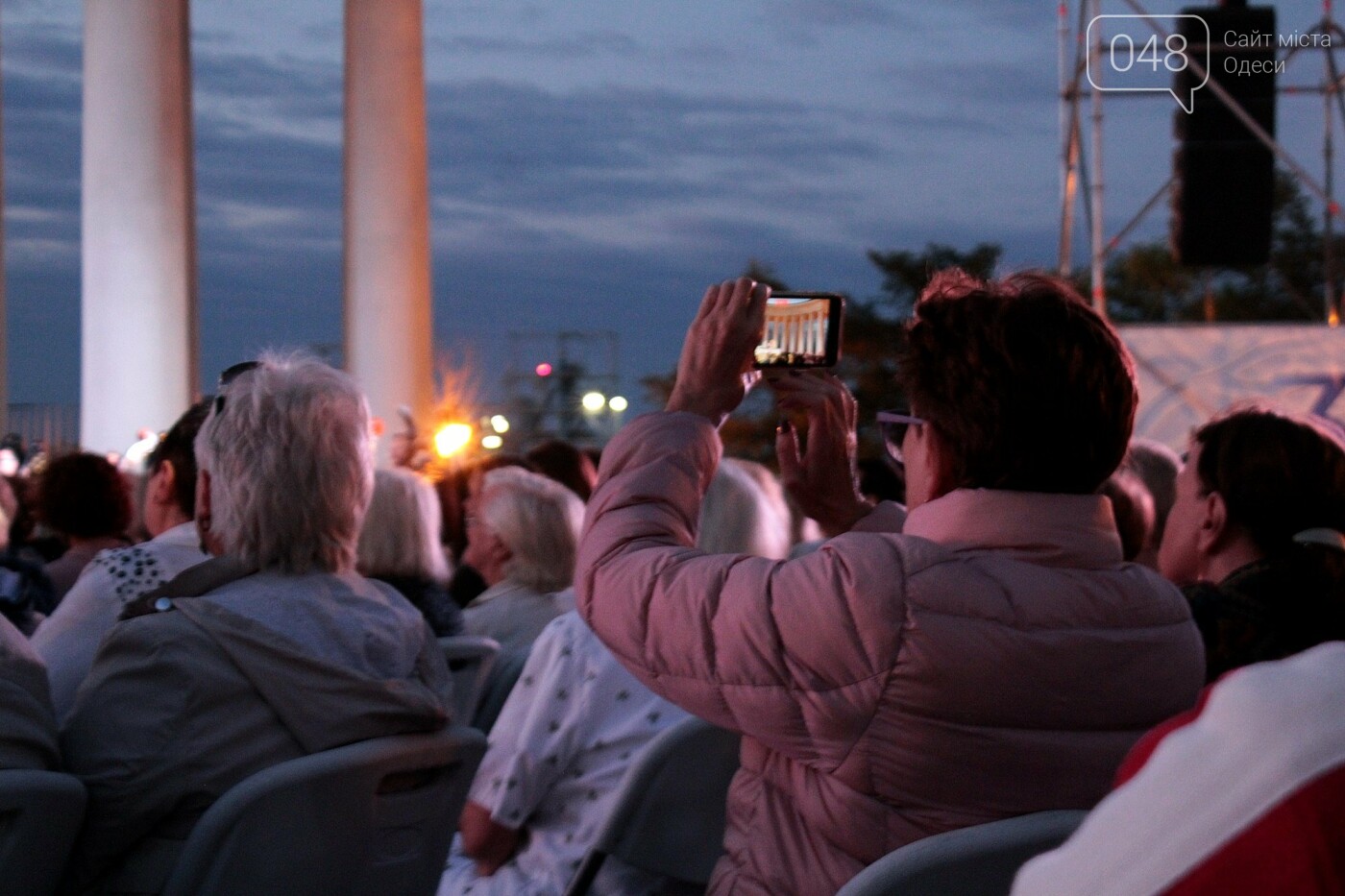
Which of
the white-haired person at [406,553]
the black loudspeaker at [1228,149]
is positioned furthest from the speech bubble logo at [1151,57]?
the white-haired person at [406,553]

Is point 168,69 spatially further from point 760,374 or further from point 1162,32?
point 760,374

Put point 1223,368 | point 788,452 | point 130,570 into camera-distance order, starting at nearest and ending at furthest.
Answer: point 788,452 → point 130,570 → point 1223,368

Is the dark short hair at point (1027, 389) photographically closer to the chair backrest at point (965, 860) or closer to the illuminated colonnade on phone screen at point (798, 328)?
the illuminated colonnade on phone screen at point (798, 328)

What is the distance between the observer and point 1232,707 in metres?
0.62

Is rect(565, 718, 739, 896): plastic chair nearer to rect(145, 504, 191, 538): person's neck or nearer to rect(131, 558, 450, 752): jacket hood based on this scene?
rect(131, 558, 450, 752): jacket hood

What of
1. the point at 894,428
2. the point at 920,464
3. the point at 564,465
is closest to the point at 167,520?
the point at 894,428

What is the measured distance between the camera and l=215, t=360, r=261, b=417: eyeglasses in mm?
2779

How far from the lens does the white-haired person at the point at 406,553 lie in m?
4.11

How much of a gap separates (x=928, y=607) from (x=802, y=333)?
618 millimetres

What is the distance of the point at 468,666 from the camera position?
144 inches

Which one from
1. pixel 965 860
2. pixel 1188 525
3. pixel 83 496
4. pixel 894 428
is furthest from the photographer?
pixel 83 496

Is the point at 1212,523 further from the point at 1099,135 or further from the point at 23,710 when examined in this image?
the point at 1099,135

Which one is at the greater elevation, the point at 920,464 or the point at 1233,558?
the point at 920,464

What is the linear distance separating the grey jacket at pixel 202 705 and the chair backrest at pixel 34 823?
0.67 feet
